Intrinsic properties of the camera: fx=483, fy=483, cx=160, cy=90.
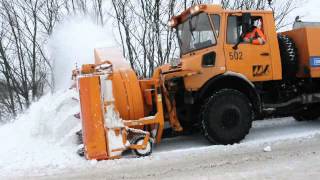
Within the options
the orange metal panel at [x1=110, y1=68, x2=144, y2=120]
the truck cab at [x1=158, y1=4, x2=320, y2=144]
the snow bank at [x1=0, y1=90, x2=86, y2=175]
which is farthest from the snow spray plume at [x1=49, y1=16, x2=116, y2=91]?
the orange metal panel at [x1=110, y1=68, x2=144, y2=120]

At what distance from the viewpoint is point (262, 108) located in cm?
837

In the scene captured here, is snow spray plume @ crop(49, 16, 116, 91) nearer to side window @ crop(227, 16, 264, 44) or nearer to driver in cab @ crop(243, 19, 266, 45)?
side window @ crop(227, 16, 264, 44)

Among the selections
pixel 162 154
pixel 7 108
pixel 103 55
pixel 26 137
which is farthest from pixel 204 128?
pixel 7 108

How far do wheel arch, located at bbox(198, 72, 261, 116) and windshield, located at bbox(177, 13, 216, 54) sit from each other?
0.61 meters

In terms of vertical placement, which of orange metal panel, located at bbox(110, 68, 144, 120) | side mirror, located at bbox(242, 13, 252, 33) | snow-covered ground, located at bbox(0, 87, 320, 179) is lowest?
snow-covered ground, located at bbox(0, 87, 320, 179)

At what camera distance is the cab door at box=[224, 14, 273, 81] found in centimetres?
794

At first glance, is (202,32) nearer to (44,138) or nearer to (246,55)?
(246,55)

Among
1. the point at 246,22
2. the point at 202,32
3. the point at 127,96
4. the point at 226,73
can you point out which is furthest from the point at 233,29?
the point at 127,96

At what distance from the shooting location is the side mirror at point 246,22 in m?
7.80

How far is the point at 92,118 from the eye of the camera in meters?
7.05

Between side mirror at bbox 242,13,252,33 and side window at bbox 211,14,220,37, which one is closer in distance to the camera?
side mirror at bbox 242,13,252,33

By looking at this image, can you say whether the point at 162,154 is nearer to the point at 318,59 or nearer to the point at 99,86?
the point at 99,86

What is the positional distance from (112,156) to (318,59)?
4135 mm

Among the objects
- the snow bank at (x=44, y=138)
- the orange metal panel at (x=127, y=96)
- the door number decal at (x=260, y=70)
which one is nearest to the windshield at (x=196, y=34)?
the door number decal at (x=260, y=70)
